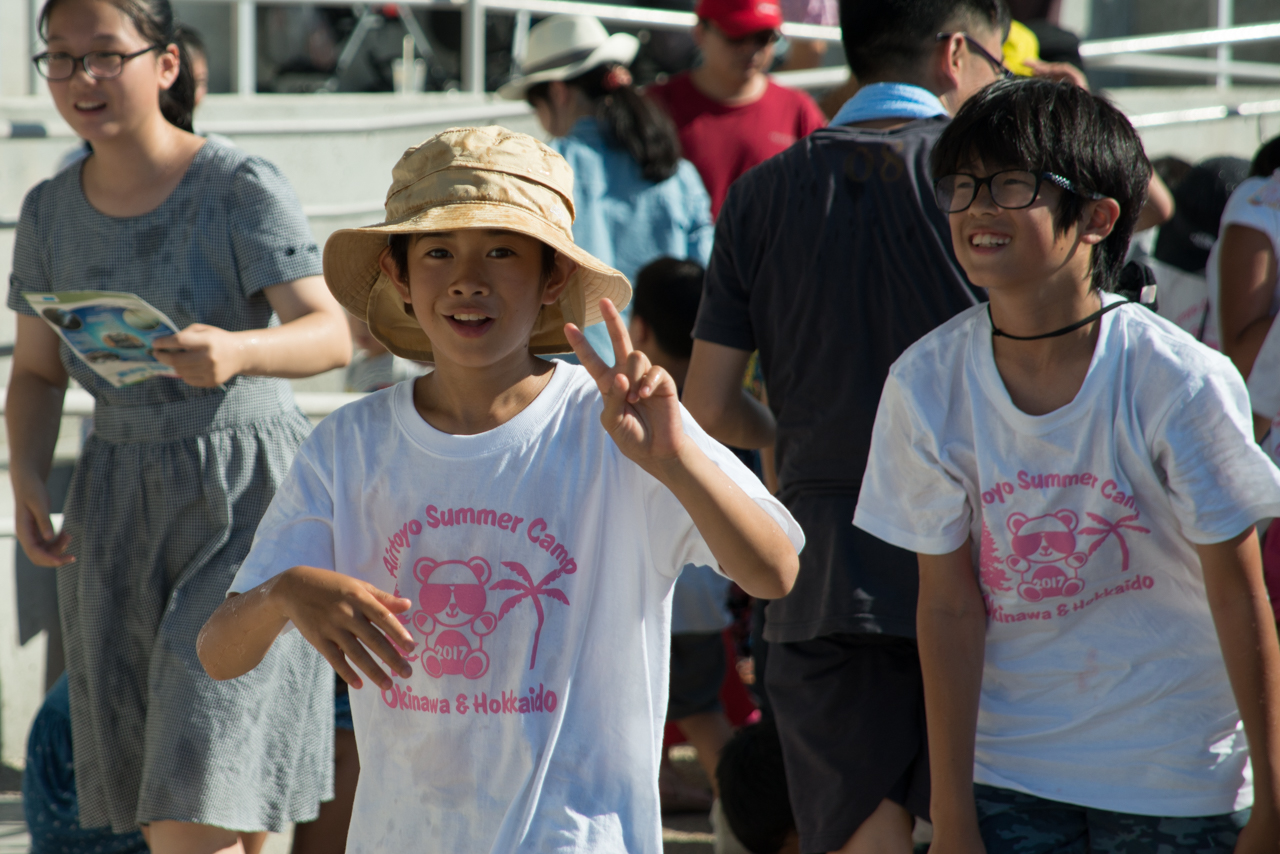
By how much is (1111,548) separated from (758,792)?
1.41 m

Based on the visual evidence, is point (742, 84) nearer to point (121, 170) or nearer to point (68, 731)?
point (121, 170)

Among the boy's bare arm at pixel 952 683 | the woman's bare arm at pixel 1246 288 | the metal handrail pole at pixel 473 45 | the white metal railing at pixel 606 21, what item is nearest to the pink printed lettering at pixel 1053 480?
the boy's bare arm at pixel 952 683

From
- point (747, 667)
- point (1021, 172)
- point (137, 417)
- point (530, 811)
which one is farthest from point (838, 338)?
point (747, 667)

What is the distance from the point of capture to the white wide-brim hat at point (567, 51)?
5.03m

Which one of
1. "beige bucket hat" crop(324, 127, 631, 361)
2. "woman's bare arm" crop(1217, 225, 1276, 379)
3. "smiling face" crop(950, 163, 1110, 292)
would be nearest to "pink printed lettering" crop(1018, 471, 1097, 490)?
"smiling face" crop(950, 163, 1110, 292)

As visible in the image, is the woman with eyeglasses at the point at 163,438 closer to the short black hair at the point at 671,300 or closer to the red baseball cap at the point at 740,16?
the short black hair at the point at 671,300

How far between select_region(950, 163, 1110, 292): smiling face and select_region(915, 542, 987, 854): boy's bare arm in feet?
1.52

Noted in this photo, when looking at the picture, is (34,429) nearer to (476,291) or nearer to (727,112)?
(476,291)

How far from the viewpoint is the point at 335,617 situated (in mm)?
1806

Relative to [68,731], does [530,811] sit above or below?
above

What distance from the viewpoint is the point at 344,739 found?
3.86m

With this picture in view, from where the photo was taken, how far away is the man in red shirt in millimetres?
5332

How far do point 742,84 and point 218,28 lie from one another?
18.3ft

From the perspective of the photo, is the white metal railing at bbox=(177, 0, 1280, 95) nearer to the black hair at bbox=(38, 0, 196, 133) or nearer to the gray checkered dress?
the black hair at bbox=(38, 0, 196, 133)
